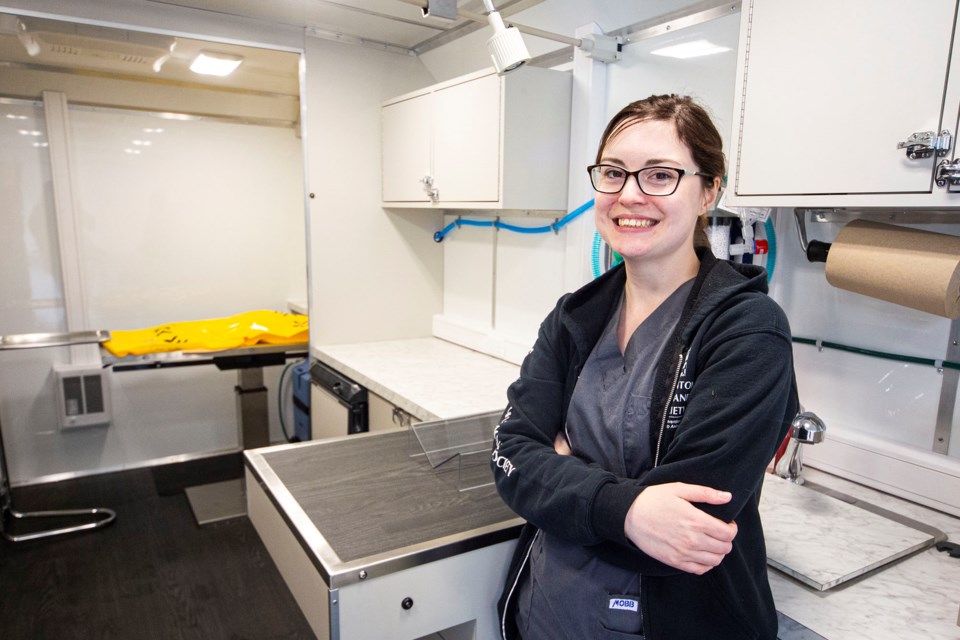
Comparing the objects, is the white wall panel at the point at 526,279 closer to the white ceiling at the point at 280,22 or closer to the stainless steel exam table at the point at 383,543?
the white ceiling at the point at 280,22

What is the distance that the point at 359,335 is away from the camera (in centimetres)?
325

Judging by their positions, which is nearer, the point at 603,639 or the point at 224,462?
the point at 603,639

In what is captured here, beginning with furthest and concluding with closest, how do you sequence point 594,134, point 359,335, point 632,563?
point 359,335 < point 594,134 < point 632,563

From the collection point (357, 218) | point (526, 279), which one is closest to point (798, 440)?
point (526, 279)

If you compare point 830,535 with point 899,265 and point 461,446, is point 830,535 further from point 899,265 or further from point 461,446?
point 461,446

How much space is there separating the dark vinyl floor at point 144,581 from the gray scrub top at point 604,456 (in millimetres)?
1575

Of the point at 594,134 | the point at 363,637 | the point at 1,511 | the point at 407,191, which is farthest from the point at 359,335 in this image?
the point at 363,637

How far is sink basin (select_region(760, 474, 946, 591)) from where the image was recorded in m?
1.20

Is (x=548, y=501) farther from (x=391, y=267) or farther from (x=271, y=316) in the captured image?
(x=271, y=316)

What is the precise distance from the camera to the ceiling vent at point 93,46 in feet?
8.14

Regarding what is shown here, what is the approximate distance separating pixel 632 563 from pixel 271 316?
2.84 metres

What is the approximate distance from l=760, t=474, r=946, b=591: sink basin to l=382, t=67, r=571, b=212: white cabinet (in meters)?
1.32

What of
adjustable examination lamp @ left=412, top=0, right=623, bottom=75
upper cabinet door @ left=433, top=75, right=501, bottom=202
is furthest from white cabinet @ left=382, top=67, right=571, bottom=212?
adjustable examination lamp @ left=412, top=0, right=623, bottom=75

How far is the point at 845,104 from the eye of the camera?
49.4 inches
